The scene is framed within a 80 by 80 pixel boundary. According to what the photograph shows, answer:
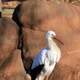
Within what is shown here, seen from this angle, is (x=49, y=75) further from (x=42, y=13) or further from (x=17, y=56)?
(x=42, y=13)

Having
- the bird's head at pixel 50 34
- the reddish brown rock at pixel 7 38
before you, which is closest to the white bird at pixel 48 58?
the bird's head at pixel 50 34

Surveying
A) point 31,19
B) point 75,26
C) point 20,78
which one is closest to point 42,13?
point 31,19

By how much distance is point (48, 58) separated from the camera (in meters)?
3.22

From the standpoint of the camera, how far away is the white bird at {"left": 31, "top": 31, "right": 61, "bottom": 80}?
3188mm

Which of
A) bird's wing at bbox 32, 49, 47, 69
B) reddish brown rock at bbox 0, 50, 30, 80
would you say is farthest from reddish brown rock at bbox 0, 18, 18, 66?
bird's wing at bbox 32, 49, 47, 69

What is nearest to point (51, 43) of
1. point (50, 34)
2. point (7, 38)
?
point (50, 34)

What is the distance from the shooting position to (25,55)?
3252mm

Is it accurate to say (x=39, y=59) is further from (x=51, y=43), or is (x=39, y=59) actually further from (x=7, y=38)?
(x=7, y=38)

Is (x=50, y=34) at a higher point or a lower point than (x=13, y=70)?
higher

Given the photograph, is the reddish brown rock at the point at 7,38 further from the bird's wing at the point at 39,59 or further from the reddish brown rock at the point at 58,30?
the bird's wing at the point at 39,59

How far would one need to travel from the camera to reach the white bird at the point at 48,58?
319 cm

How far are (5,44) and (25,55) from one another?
18 centimetres

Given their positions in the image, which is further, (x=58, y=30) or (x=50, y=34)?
(x=58, y=30)

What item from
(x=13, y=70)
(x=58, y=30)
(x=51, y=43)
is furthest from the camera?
(x=58, y=30)
